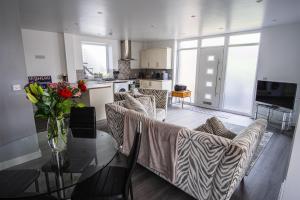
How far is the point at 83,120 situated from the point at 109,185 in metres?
1.25

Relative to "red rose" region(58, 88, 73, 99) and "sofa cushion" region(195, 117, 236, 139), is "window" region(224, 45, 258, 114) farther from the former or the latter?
"red rose" region(58, 88, 73, 99)

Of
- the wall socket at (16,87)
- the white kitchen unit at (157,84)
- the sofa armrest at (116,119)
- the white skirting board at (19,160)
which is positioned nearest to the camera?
the white skirting board at (19,160)

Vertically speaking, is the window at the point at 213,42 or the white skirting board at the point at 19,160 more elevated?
the window at the point at 213,42

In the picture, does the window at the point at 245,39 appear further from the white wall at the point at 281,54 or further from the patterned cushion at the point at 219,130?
the patterned cushion at the point at 219,130

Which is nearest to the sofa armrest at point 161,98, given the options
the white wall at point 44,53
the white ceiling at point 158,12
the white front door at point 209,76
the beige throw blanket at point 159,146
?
the white ceiling at point 158,12

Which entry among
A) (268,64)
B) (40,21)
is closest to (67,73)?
(40,21)

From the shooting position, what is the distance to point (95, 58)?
6367 millimetres

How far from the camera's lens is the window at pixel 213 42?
5.42 meters

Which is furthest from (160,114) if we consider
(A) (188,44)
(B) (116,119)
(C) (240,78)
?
(A) (188,44)

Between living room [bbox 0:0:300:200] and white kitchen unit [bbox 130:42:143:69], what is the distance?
0.24m

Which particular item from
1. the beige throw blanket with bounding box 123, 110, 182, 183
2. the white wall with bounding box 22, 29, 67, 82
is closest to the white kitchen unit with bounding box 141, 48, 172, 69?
the white wall with bounding box 22, 29, 67, 82

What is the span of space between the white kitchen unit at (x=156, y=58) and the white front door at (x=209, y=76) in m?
1.23

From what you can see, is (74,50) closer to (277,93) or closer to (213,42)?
(213,42)

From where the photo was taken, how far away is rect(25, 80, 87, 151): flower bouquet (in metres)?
1.32
